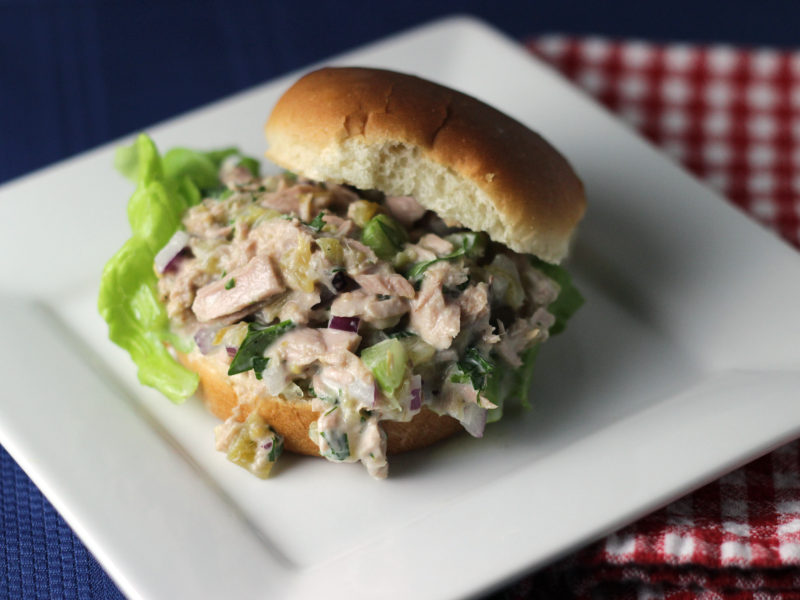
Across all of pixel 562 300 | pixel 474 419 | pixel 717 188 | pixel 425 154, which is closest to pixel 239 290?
pixel 425 154

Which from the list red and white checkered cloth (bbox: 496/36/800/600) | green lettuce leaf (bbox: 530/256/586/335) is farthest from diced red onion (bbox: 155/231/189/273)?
red and white checkered cloth (bbox: 496/36/800/600)

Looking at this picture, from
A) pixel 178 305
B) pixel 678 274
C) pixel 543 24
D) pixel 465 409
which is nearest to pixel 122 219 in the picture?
pixel 178 305

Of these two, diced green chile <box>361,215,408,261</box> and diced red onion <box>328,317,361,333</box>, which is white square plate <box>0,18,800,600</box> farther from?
diced green chile <box>361,215,408,261</box>

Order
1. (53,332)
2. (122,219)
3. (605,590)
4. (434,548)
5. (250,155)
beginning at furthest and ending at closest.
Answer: (250,155) → (122,219) → (53,332) → (605,590) → (434,548)

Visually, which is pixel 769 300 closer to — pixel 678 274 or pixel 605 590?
pixel 678 274

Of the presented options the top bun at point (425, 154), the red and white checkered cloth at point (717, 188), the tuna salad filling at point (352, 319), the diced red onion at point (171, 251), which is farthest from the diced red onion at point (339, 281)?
the red and white checkered cloth at point (717, 188)

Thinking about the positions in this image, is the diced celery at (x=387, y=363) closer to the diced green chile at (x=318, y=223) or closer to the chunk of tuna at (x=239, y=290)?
the chunk of tuna at (x=239, y=290)
